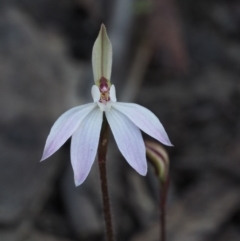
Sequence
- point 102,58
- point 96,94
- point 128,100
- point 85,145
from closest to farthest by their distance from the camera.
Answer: point 85,145, point 96,94, point 102,58, point 128,100

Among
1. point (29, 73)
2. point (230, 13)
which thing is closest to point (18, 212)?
point (29, 73)

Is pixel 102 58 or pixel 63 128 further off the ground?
pixel 102 58

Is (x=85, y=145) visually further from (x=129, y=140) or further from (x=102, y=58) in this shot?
(x=102, y=58)

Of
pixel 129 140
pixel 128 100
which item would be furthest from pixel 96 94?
pixel 128 100

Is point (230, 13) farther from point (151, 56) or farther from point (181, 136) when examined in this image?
point (181, 136)

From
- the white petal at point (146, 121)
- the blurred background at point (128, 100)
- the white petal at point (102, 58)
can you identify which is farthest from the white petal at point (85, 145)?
the blurred background at point (128, 100)

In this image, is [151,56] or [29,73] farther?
[151,56]

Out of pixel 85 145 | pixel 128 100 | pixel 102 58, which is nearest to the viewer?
pixel 85 145
